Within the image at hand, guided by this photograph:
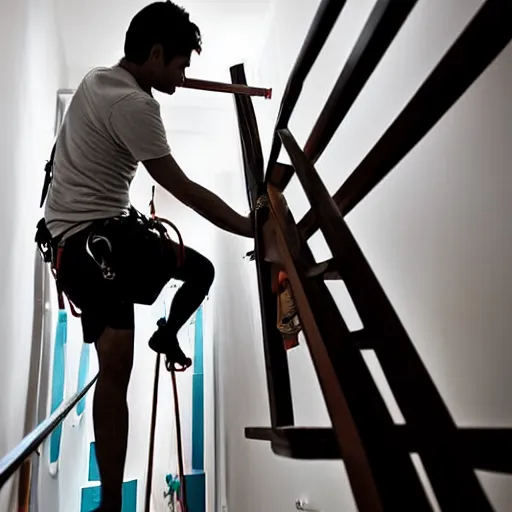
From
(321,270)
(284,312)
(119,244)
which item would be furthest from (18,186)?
(321,270)

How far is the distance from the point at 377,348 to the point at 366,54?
47 centimetres

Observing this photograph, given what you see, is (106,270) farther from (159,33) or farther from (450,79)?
(450,79)

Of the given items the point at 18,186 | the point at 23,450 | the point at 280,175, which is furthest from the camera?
the point at 18,186

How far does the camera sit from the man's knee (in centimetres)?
151

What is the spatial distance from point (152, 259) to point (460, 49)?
1.19 m

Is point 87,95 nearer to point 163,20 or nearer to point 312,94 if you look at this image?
point 163,20

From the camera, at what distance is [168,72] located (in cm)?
171

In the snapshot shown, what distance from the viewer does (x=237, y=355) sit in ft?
10.8

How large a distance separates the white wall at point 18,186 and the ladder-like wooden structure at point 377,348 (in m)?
1.19

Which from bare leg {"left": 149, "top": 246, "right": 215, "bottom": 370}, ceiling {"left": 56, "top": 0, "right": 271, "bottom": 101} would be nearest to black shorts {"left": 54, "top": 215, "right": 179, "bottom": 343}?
bare leg {"left": 149, "top": 246, "right": 215, "bottom": 370}

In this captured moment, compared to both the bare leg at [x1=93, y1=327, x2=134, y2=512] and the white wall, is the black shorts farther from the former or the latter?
the white wall

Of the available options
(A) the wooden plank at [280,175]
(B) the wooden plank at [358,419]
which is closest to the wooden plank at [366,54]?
(A) the wooden plank at [280,175]

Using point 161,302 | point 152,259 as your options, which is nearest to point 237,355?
point 161,302

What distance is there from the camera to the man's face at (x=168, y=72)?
170 cm
